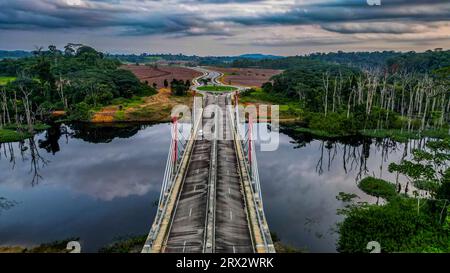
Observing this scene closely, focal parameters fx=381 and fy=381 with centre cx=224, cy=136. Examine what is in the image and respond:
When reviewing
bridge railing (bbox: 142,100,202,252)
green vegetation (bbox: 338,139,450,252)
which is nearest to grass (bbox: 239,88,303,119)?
bridge railing (bbox: 142,100,202,252)

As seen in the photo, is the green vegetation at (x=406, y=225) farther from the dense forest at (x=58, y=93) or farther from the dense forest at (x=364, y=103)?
the dense forest at (x=58, y=93)

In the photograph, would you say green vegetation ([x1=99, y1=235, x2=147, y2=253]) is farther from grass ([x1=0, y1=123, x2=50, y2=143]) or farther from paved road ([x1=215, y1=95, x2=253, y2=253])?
grass ([x1=0, y1=123, x2=50, y2=143])

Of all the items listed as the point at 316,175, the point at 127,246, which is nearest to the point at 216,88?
the point at 316,175

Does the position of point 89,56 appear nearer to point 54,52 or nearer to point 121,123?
point 54,52

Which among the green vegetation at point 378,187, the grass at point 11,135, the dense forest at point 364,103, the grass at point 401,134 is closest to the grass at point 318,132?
the dense forest at point 364,103
